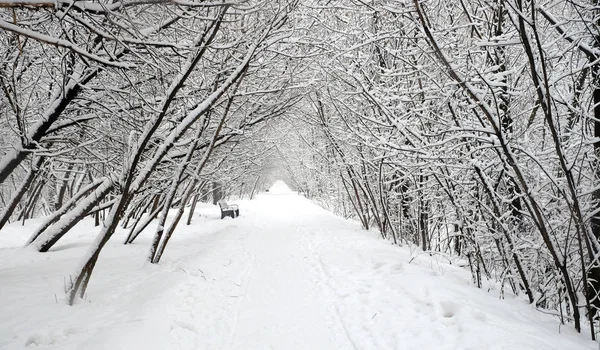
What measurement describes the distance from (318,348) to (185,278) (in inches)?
130

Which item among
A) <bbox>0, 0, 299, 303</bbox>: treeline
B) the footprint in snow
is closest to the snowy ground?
the footprint in snow

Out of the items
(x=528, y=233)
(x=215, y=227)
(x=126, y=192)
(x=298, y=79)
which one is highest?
(x=298, y=79)

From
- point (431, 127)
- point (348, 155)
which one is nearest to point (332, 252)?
point (348, 155)

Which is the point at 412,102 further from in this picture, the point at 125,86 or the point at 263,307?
the point at 125,86

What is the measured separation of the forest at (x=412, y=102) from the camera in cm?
298

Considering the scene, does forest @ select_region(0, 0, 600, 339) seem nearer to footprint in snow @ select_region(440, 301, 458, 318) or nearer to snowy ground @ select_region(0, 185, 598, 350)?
snowy ground @ select_region(0, 185, 598, 350)

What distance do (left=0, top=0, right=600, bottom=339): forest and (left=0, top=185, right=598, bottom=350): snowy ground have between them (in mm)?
462

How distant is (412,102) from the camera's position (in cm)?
450

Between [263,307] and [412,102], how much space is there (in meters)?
3.57

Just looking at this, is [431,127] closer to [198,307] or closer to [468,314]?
[468,314]

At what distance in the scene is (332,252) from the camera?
327 inches

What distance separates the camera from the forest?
2.98 m

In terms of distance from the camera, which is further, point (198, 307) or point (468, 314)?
point (198, 307)

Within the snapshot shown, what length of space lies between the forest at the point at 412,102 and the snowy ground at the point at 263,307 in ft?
1.51
